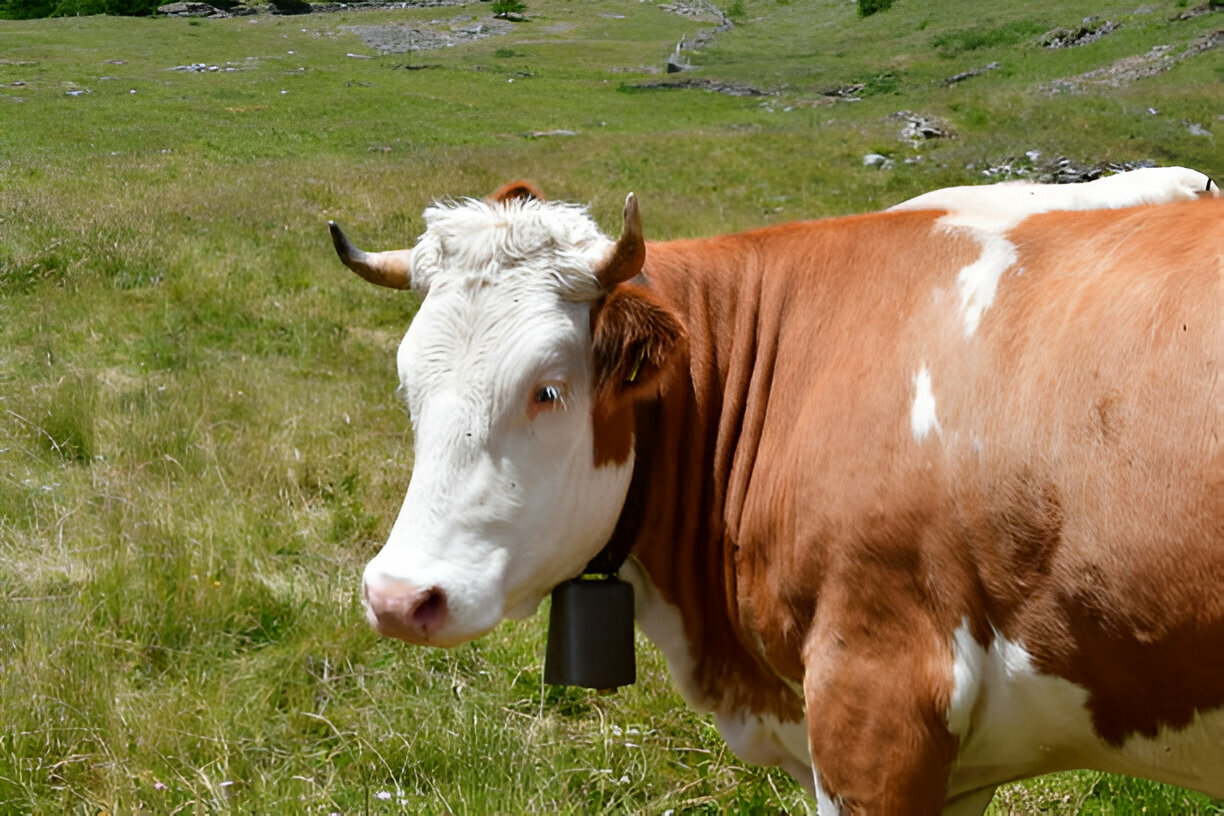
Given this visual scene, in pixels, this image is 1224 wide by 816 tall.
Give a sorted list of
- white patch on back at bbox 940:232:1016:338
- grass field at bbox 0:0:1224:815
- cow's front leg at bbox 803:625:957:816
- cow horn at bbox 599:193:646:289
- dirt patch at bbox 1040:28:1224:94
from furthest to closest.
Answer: dirt patch at bbox 1040:28:1224:94 < grass field at bbox 0:0:1224:815 < cow horn at bbox 599:193:646:289 < white patch on back at bbox 940:232:1016:338 < cow's front leg at bbox 803:625:957:816

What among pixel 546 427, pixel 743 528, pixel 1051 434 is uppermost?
pixel 1051 434

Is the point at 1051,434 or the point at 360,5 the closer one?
the point at 1051,434

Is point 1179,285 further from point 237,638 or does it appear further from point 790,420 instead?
point 237,638

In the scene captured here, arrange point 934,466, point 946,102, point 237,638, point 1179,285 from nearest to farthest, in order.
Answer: point 1179,285, point 934,466, point 237,638, point 946,102

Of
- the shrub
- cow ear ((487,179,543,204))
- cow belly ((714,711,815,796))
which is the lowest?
cow belly ((714,711,815,796))

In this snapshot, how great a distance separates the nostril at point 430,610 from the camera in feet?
8.66

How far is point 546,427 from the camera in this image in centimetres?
281

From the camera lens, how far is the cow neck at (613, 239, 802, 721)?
3.07 m

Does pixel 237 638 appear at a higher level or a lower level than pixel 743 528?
lower

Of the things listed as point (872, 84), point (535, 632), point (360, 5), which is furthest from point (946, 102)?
point (360, 5)

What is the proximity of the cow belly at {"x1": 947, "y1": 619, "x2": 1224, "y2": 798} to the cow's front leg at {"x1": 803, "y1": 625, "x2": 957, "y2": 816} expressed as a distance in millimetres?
60

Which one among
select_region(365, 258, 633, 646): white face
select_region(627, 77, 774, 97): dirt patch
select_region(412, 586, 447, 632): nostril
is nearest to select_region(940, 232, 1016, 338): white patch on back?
select_region(365, 258, 633, 646): white face

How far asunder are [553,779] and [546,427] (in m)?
1.50

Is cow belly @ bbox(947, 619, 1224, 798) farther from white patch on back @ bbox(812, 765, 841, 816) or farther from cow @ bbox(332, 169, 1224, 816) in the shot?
white patch on back @ bbox(812, 765, 841, 816)
